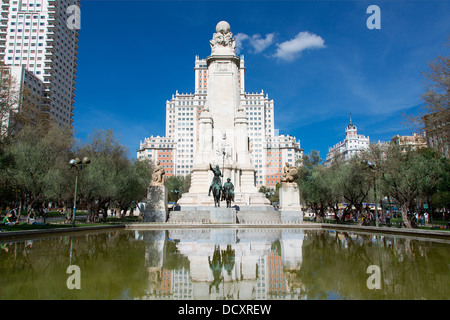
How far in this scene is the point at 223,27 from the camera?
1538 inches

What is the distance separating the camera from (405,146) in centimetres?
2784

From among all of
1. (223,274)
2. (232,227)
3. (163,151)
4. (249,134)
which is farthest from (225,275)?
(163,151)

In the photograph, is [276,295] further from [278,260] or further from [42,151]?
[42,151]

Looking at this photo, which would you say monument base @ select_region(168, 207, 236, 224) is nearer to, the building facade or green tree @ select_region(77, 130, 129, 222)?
green tree @ select_region(77, 130, 129, 222)

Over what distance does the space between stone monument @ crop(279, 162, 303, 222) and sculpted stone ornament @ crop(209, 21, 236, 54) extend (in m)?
19.0

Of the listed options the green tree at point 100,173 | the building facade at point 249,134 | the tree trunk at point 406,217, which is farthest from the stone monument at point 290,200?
the building facade at point 249,134

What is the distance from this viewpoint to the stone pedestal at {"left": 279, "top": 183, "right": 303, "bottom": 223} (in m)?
27.2

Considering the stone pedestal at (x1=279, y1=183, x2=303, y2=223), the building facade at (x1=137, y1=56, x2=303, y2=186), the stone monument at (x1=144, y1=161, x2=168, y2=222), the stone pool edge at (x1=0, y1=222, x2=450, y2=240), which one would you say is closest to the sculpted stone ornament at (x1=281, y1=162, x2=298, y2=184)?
the stone pedestal at (x1=279, y1=183, x2=303, y2=223)

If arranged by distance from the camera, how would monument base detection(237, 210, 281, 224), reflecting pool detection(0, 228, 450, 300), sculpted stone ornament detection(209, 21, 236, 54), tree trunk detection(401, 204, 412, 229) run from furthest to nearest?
sculpted stone ornament detection(209, 21, 236, 54), monument base detection(237, 210, 281, 224), tree trunk detection(401, 204, 412, 229), reflecting pool detection(0, 228, 450, 300)

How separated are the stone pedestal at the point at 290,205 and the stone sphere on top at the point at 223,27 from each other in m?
22.2

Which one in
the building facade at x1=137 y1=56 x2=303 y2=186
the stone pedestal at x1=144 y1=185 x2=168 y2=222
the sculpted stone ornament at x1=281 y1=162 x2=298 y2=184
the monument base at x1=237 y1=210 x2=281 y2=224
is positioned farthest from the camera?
the building facade at x1=137 y1=56 x2=303 y2=186

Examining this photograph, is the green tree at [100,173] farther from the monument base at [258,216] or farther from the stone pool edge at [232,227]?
the monument base at [258,216]

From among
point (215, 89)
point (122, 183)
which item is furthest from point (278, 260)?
point (215, 89)

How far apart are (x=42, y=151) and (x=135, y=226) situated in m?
10.9
